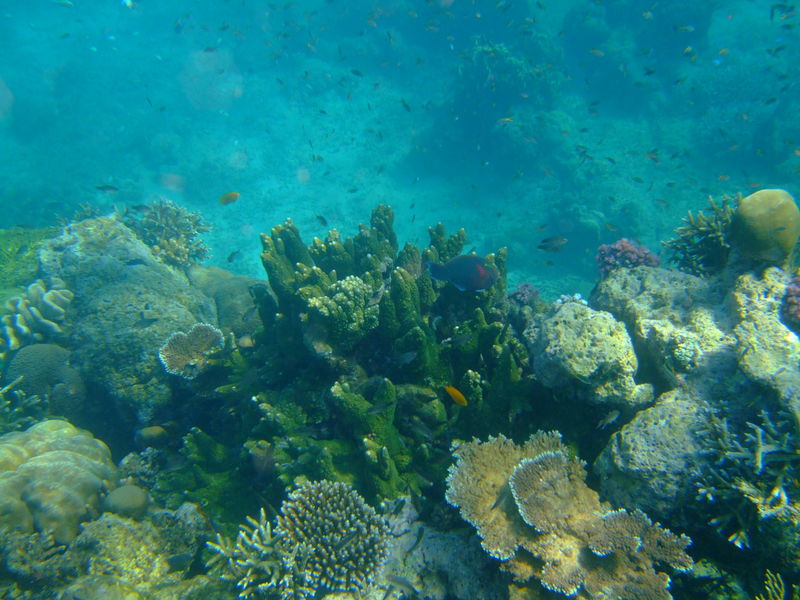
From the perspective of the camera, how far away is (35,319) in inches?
289

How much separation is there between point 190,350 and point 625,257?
863cm

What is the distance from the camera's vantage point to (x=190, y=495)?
14.9 ft

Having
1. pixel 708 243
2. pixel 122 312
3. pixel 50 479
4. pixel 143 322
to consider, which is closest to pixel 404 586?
pixel 50 479

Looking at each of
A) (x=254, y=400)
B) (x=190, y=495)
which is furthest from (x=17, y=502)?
(x=254, y=400)

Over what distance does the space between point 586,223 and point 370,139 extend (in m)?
16.1

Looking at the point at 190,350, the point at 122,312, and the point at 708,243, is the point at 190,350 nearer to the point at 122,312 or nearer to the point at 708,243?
the point at 122,312

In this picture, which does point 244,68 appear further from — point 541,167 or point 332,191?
point 541,167

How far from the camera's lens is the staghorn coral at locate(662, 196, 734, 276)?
216 inches

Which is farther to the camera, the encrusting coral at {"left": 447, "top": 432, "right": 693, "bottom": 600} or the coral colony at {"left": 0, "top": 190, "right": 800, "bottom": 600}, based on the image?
the coral colony at {"left": 0, "top": 190, "right": 800, "bottom": 600}

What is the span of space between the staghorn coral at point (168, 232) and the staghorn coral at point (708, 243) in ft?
38.4

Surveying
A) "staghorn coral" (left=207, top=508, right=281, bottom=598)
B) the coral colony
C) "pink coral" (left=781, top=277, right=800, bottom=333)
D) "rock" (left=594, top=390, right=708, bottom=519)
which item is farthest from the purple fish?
"staghorn coral" (left=207, top=508, right=281, bottom=598)

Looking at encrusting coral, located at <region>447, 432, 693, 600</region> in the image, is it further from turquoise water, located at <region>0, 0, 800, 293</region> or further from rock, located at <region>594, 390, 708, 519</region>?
turquoise water, located at <region>0, 0, 800, 293</region>

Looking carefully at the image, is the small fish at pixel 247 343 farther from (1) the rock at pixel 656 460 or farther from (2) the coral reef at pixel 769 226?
(2) the coral reef at pixel 769 226

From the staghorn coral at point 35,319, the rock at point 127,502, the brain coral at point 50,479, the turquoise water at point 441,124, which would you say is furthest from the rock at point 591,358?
the turquoise water at point 441,124
